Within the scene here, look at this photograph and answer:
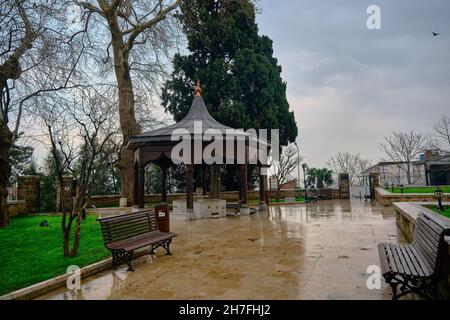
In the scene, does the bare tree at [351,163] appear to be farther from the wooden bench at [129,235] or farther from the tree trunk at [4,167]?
the wooden bench at [129,235]

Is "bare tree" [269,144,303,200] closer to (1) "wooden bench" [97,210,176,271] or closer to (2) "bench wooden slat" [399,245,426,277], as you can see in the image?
(1) "wooden bench" [97,210,176,271]

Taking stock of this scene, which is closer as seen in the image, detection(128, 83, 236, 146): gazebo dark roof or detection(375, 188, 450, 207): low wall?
detection(128, 83, 236, 146): gazebo dark roof

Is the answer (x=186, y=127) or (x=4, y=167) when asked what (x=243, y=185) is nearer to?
(x=186, y=127)

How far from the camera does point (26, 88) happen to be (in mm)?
10117

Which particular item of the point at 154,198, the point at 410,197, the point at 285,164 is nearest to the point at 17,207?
the point at 154,198

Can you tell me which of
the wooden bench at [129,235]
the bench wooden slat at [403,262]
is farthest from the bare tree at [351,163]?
the bench wooden slat at [403,262]

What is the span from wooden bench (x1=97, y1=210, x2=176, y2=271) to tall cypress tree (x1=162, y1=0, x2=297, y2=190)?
13.7 metres

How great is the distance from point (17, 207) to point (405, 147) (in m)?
44.1

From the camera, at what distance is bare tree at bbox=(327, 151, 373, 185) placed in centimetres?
5122

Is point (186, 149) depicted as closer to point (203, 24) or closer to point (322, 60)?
point (322, 60)

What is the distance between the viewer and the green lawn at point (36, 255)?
14.3 ft

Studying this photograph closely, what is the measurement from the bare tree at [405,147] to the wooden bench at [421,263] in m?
40.8

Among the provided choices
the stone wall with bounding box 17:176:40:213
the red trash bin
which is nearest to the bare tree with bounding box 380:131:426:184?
the red trash bin
